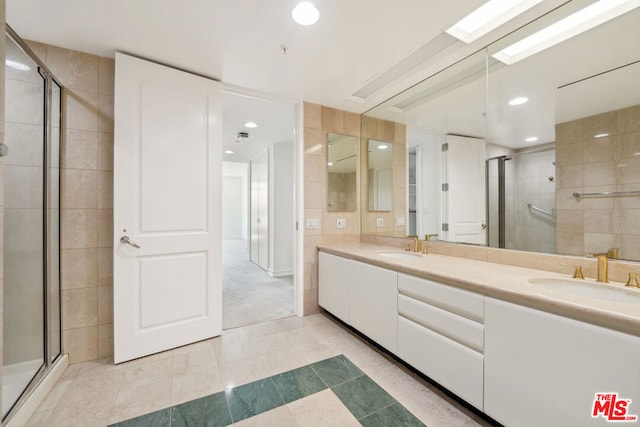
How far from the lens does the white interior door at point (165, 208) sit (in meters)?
1.83

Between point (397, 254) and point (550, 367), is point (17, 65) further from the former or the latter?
point (550, 367)

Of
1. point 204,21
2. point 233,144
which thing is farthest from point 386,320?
point 233,144

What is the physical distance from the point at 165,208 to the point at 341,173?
1771mm

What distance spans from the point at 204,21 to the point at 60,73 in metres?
1.18

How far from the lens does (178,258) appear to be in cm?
204

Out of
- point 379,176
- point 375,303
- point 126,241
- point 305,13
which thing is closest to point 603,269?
point 375,303

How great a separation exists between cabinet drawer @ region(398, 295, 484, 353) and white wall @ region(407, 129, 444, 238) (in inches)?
35.1

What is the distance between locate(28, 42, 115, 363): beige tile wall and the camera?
1782 millimetres

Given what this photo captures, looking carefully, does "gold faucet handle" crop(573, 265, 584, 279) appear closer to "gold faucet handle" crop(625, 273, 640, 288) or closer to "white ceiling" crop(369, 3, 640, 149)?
"gold faucet handle" crop(625, 273, 640, 288)

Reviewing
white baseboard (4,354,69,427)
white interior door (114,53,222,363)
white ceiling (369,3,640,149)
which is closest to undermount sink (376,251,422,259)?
white ceiling (369,3,640,149)

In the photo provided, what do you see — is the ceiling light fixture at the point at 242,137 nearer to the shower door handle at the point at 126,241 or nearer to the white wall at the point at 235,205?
the shower door handle at the point at 126,241

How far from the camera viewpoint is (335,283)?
2.39 metres

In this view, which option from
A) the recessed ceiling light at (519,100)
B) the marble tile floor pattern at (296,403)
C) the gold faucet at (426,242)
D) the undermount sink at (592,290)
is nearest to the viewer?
the undermount sink at (592,290)

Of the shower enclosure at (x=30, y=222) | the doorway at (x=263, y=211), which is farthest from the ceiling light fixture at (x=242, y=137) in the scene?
the shower enclosure at (x=30, y=222)
